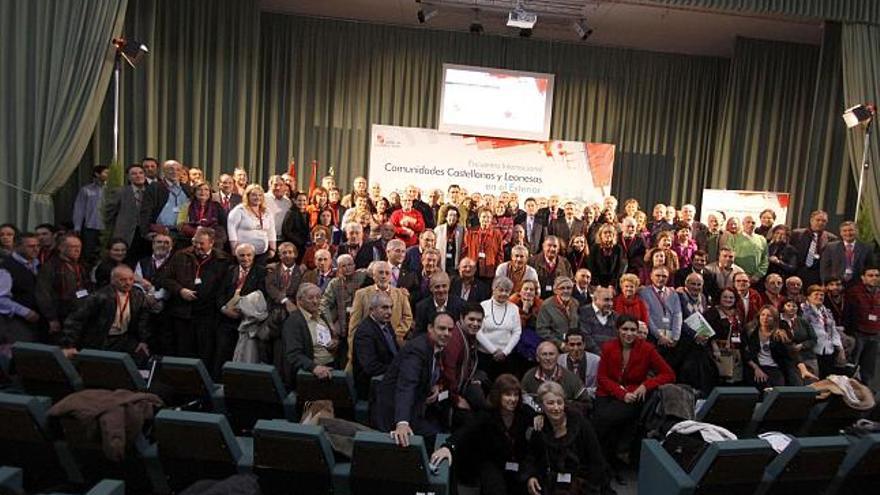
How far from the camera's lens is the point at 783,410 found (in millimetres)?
4141

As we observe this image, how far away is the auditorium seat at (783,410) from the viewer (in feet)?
13.4

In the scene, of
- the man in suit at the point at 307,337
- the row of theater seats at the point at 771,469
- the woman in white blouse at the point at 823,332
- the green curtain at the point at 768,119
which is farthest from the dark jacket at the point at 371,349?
the green curtain at the point at 768,119

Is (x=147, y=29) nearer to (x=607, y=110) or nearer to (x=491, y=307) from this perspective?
(x=491, y=307)

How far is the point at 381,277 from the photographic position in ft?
15.0

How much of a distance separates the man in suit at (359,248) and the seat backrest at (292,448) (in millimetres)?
2985

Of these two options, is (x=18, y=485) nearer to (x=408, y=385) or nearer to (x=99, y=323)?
(x=408, y=385)

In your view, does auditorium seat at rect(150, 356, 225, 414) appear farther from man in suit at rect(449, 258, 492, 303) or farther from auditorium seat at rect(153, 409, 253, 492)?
man in suit at rect(449, 258, 492, 303)

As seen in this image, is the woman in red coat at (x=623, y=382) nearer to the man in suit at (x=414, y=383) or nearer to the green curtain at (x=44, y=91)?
the man in suit at (x=414, y=383)

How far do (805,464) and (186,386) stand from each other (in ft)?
10.4

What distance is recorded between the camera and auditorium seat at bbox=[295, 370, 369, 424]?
379 centimetres

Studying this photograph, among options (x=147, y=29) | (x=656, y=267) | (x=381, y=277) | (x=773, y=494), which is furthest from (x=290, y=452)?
(x=147, y=29)

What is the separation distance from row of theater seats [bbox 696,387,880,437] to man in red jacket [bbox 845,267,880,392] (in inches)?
81.0

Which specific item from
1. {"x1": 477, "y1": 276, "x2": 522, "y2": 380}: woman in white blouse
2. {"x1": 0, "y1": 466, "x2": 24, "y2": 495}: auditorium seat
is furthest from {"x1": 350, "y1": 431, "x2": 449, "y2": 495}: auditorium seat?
{"x1": 477, "y1": 276, "x2": 522, "y2": 380}: woman in white blouse

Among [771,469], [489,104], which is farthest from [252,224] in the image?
[489,104]
